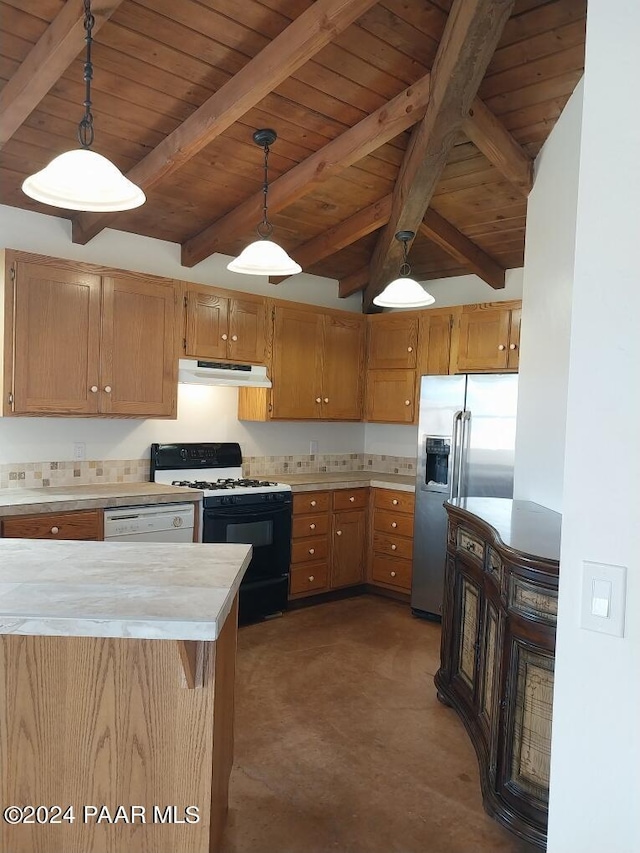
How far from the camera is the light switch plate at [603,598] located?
118 cm

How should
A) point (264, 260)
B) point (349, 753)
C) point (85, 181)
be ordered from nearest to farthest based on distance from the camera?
point (85, 181) < point (349, 753) < point (264, 260)

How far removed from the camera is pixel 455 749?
2820 mm

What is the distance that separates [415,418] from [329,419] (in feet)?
2.37

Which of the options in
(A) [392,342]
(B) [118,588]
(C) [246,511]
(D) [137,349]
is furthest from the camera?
(A) [392,342]

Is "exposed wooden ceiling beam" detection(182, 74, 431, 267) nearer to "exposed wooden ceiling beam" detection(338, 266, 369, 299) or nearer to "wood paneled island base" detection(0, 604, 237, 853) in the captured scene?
"exposed wooden ceiling beam" detection(338, 266, 369, 299)

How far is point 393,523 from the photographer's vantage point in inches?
194

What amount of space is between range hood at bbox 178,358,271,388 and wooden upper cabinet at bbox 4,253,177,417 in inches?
3.6

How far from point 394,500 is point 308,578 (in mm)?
919

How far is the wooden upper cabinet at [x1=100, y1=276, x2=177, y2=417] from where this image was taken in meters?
3.78

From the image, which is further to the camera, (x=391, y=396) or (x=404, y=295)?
(x=391, y=396)

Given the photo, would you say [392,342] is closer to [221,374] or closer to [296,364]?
[296,364]

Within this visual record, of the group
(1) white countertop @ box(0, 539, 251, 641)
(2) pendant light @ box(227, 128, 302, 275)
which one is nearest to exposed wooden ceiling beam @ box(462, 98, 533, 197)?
(2) pendant light @ box(227, 128, 302, 275)

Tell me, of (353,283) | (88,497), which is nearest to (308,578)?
(88,497)

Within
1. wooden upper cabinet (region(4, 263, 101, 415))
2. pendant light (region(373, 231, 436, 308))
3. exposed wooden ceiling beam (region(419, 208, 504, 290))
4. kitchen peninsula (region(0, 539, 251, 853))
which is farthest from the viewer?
exposed wooden ceiling beam (region(419, 208, 504, 290))
